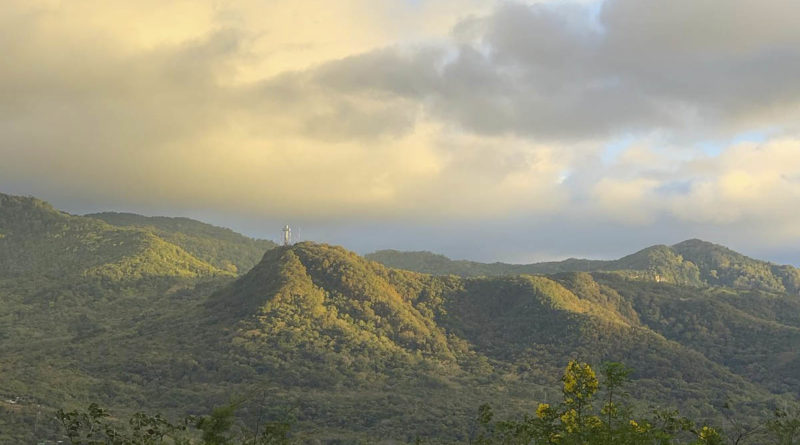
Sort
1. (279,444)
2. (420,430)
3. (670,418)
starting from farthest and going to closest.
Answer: (420,430)
(279,444)
(670,418)

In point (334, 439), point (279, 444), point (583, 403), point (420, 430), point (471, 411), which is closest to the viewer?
point (583, 403)

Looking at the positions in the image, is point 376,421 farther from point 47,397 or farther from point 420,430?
point 47,397

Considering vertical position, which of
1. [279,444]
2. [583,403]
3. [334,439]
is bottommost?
[334,439]

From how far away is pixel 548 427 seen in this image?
56.5 m

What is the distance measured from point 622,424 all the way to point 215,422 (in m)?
24.7

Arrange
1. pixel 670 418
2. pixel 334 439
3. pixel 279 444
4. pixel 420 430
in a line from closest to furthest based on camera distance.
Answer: pixel 670 418 < pixel 279 444 < pixel 334 439 < pixel 420 430

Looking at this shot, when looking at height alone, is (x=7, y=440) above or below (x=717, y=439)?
below

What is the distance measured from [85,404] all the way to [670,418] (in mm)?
163670

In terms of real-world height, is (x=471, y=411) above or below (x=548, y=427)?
below

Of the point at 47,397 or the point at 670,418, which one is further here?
the point at 47,397

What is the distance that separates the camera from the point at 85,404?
19025 centimetres

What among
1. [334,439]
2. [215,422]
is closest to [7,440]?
[334,439]

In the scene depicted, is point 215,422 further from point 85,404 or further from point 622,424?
point 85,404

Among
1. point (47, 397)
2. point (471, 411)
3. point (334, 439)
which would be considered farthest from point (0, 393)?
point (471, 411)
